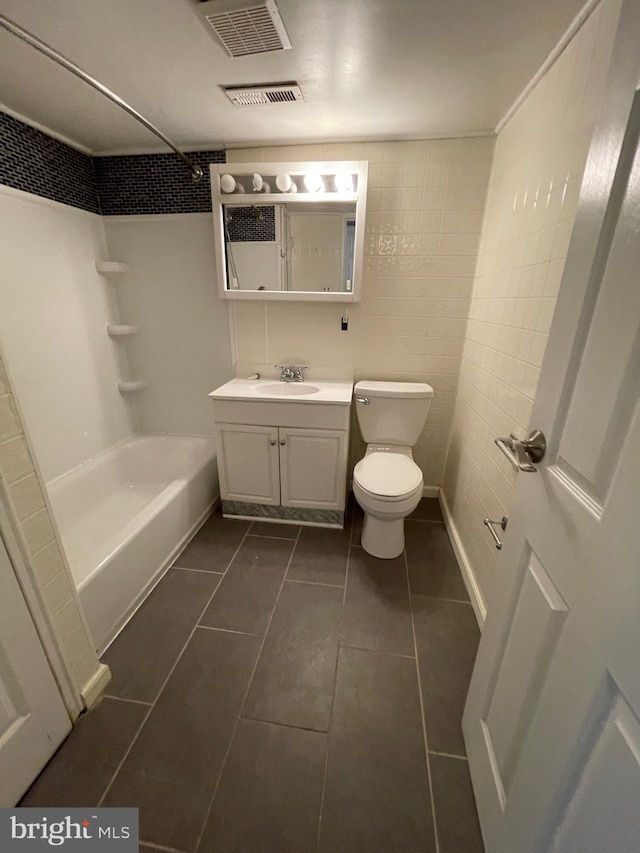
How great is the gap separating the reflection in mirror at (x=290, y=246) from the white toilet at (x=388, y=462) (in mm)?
674

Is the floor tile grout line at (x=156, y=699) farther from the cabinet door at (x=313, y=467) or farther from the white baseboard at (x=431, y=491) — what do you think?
the white baseboard at (x=431, y=491)

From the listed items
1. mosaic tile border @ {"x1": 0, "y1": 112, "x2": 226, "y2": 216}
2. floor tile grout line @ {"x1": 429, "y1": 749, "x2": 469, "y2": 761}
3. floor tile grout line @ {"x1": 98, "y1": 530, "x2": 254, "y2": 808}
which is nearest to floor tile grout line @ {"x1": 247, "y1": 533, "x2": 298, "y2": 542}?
floor tile grout line @ {"x1": 98, "y1": 530, "x2": 254, "y2": 808}

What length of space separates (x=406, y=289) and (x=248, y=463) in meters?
1.39

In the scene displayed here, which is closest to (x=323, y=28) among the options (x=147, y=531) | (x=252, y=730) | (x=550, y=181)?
(x=550, y=181)

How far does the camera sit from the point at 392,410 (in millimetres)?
1960

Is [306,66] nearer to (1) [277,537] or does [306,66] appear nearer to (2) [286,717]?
(1) [277,537]

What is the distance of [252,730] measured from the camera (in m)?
1.07

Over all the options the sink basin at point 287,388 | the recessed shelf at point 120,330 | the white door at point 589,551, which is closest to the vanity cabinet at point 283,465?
the sink basin at point 287,388

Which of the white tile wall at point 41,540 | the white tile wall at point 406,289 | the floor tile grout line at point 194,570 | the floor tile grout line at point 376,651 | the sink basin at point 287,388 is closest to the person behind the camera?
the white tile wall at point 41,540

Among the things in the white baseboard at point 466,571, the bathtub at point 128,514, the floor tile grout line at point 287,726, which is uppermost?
the bathtub at point 128,514

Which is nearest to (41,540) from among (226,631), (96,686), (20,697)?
(20,697)

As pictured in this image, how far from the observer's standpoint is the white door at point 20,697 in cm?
84

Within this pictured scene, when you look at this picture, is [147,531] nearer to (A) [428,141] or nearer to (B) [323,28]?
(B) [323,28]

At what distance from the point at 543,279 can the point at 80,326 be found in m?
2.39
